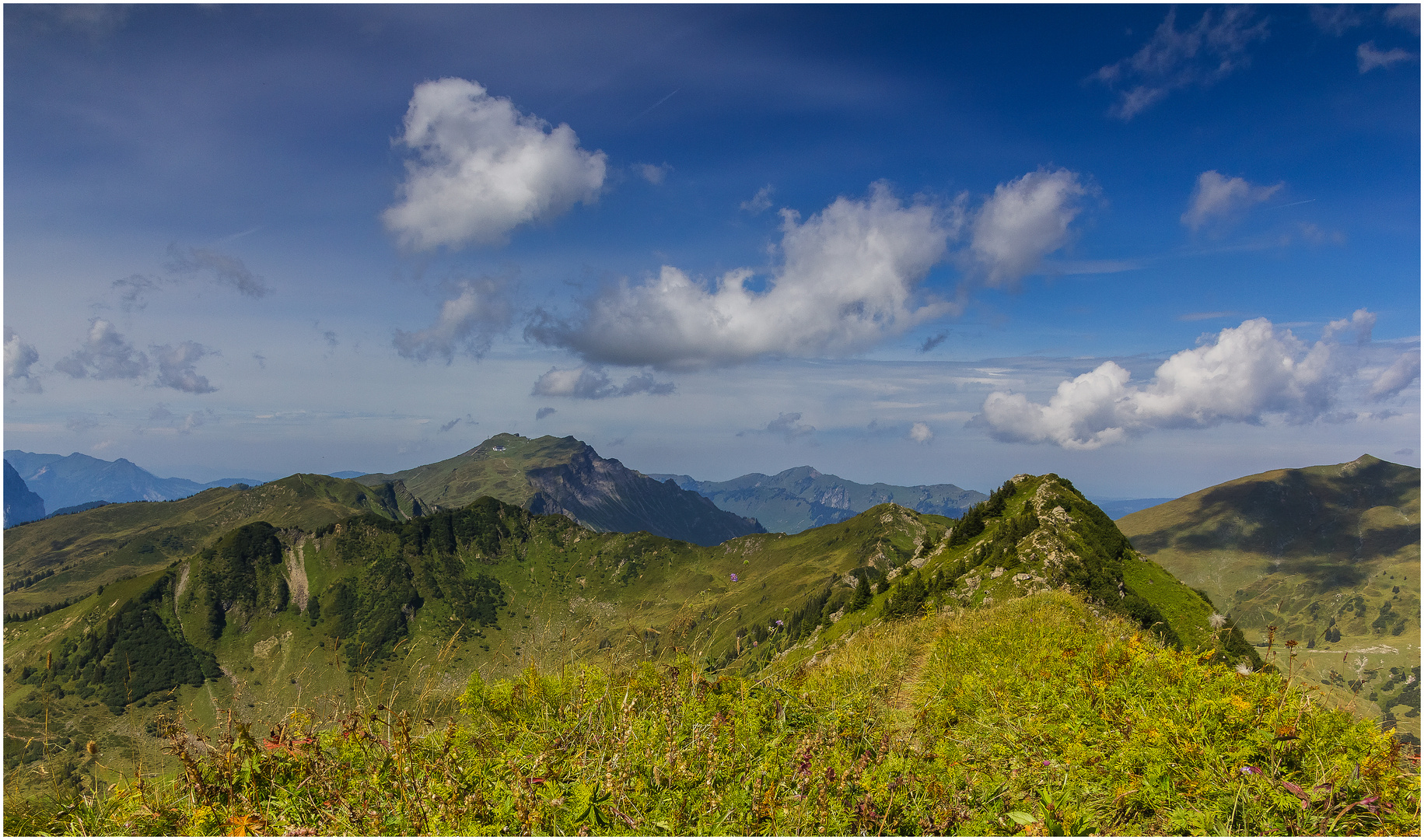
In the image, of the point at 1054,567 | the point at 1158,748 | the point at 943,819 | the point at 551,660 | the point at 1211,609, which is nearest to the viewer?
the point at 943,819

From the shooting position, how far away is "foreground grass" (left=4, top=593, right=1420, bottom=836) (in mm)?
7344

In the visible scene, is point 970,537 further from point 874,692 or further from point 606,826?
point 606,826

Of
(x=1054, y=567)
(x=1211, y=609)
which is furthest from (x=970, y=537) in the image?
(x=1211, y=609)

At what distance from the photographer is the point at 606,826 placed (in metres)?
7.11

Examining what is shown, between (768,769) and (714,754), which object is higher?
(714,754)

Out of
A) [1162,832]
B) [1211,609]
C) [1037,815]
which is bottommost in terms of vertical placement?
[1211,609]

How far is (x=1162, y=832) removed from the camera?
805cm

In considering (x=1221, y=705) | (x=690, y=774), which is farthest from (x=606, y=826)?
(x=1221, y=705)

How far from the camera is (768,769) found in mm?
8047

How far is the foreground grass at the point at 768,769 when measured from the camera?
7344mm

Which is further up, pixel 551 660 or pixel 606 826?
pixel 551 660

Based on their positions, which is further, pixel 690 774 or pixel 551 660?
pixel 551 660

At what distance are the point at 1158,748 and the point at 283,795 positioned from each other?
10.5 m

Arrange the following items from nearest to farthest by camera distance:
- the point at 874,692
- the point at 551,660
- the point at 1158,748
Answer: the point at 1158,748
the point at 551,660
the point at 874,692
